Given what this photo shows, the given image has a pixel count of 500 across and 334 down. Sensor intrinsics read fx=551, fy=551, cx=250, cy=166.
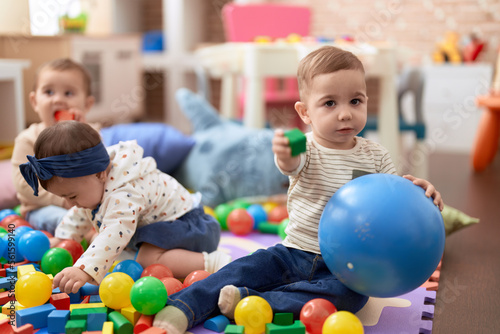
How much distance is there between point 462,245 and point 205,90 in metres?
2.13

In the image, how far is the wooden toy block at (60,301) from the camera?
110 cm

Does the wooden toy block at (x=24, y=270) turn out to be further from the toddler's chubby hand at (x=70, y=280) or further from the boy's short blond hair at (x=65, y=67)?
the boy's short blond hair at (x=65, y=67)

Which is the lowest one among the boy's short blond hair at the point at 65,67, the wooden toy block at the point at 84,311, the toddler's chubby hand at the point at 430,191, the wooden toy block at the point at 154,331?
the wooden toy block at the point at 154,331

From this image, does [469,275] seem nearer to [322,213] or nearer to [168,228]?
[322,213]

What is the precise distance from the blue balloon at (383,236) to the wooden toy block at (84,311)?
0.44 metres

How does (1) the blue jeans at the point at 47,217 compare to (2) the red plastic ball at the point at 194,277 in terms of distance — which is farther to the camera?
(1) the blue jeans at the point at 47,217

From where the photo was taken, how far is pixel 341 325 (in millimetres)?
968

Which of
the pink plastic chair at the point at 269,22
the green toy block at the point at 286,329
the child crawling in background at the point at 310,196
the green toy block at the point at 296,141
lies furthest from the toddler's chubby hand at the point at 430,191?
the pink plastic chair at the point at 269,22

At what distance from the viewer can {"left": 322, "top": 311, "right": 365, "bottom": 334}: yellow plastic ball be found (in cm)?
97

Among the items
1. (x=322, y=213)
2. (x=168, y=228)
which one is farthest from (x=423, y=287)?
(x=168, y=228)

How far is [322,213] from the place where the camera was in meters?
1.09

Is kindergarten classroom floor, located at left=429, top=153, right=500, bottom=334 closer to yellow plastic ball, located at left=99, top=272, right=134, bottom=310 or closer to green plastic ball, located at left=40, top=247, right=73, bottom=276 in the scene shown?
yellow plastic ball, located at left=99, top=272, right=134, bottom=310

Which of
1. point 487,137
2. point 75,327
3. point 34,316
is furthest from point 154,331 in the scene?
point 487,137

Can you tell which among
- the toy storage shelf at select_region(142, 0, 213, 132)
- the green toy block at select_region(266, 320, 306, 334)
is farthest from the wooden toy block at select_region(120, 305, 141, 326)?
the toy storage shelf at select_region(142, 0, 213, 132)
